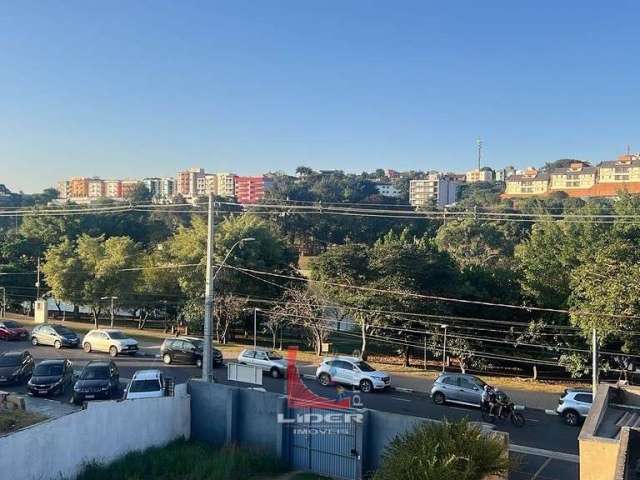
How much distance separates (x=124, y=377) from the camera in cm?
2594

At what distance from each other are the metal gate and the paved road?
3.08 metres

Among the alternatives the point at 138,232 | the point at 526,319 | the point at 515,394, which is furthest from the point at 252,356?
the point at 138,232

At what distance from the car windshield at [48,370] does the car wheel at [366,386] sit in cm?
1142

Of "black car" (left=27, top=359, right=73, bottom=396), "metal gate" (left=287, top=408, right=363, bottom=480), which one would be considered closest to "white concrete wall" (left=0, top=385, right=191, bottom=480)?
"metal gate" (left=287, top=408, right=363, bottom=480)

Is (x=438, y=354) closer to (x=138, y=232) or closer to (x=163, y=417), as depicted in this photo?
(x=163, y=417)

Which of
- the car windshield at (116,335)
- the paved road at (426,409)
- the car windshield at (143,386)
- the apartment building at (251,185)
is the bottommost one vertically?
the paved road at (426,409)

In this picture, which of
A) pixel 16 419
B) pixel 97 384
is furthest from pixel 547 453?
pixel 16 419

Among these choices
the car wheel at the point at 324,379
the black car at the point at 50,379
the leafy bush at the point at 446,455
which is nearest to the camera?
the leafy bush at the point at 446,455

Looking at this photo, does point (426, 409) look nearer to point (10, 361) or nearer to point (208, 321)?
point (208, 321)

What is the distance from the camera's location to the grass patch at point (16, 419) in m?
17.1

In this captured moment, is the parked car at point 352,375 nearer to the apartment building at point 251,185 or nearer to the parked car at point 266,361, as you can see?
the parked car at point 266,361

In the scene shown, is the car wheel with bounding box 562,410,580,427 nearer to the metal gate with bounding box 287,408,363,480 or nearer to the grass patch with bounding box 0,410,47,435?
the metal gate with bounding box 287,408,363,480

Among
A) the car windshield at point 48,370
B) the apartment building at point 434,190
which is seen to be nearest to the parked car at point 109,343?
the car windshield at point 48,370

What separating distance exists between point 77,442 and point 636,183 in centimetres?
13465
